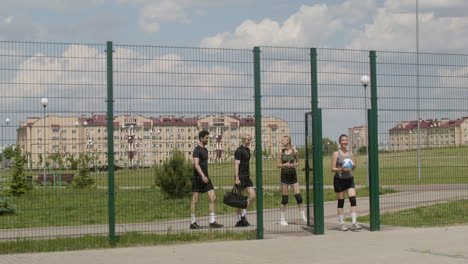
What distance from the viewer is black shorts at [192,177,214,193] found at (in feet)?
36.7

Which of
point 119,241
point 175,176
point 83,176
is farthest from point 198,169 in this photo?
point 83,176

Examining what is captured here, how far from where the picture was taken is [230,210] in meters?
15.7

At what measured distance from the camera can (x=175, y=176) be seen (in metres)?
11.6

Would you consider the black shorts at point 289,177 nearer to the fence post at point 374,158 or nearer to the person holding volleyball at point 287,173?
the person holding volleyball at point 287,173

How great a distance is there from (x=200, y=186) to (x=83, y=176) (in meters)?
1.98

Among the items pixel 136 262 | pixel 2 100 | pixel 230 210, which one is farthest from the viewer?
pixel 230 210

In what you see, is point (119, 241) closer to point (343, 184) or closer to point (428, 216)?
point (343, 184)

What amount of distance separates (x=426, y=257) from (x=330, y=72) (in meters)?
3.96

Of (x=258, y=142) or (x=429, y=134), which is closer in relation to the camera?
(x=258, y=142)

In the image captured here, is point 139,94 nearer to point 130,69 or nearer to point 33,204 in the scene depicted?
point 130,69

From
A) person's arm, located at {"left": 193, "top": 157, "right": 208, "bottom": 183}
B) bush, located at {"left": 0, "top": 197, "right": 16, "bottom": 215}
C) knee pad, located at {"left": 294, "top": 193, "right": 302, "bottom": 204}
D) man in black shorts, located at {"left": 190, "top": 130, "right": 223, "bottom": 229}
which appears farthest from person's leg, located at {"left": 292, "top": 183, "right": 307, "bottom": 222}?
bush, located at {"left": 0, "top": 197, "right": 16, "bottom": 215}

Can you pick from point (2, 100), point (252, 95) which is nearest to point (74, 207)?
point (2, 100)

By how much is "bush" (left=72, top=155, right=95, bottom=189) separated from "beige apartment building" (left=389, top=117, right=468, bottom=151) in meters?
5.58

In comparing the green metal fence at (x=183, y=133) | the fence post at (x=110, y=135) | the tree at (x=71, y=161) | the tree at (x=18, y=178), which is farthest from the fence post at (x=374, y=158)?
the tree at (x=18, y=178)
